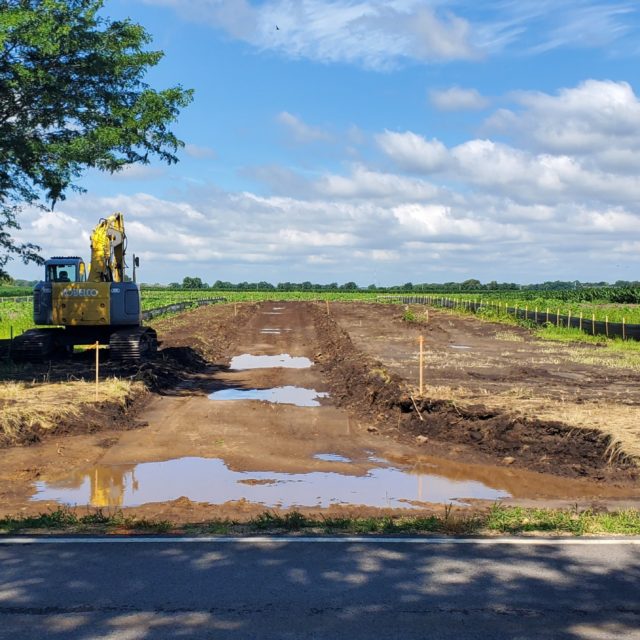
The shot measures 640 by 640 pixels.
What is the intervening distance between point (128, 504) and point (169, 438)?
4.23m

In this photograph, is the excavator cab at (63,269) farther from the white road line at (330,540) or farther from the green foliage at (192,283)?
the green foliage at (192,283)

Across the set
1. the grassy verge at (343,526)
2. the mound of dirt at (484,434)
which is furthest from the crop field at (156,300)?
the grassy verge at (343,526)

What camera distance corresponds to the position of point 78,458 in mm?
13109

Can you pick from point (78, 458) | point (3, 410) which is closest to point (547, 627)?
point (78, 458)

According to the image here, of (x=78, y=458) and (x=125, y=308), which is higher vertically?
(x=125, y=308)

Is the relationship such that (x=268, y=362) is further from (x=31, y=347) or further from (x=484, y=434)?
(x=484, y=434)

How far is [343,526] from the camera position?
824cm

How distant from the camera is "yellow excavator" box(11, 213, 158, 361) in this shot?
2358cm

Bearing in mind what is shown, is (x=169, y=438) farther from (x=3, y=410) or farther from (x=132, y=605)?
(x=132, y=605)

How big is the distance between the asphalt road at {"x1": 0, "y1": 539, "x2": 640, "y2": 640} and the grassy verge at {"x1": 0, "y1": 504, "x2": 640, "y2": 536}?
1.88 ft

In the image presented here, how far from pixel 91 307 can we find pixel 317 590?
62.4ft

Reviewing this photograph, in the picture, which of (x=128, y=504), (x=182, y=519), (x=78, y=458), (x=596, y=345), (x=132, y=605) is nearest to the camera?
(x=132, y=605)

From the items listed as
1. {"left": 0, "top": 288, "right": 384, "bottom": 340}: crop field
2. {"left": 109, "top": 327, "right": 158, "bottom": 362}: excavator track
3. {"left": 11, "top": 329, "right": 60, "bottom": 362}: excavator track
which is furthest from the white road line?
{"left": 0, "top": 288, "right": 384, "bottom": 340}: crop field

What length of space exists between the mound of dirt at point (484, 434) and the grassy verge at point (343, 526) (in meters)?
3.91
